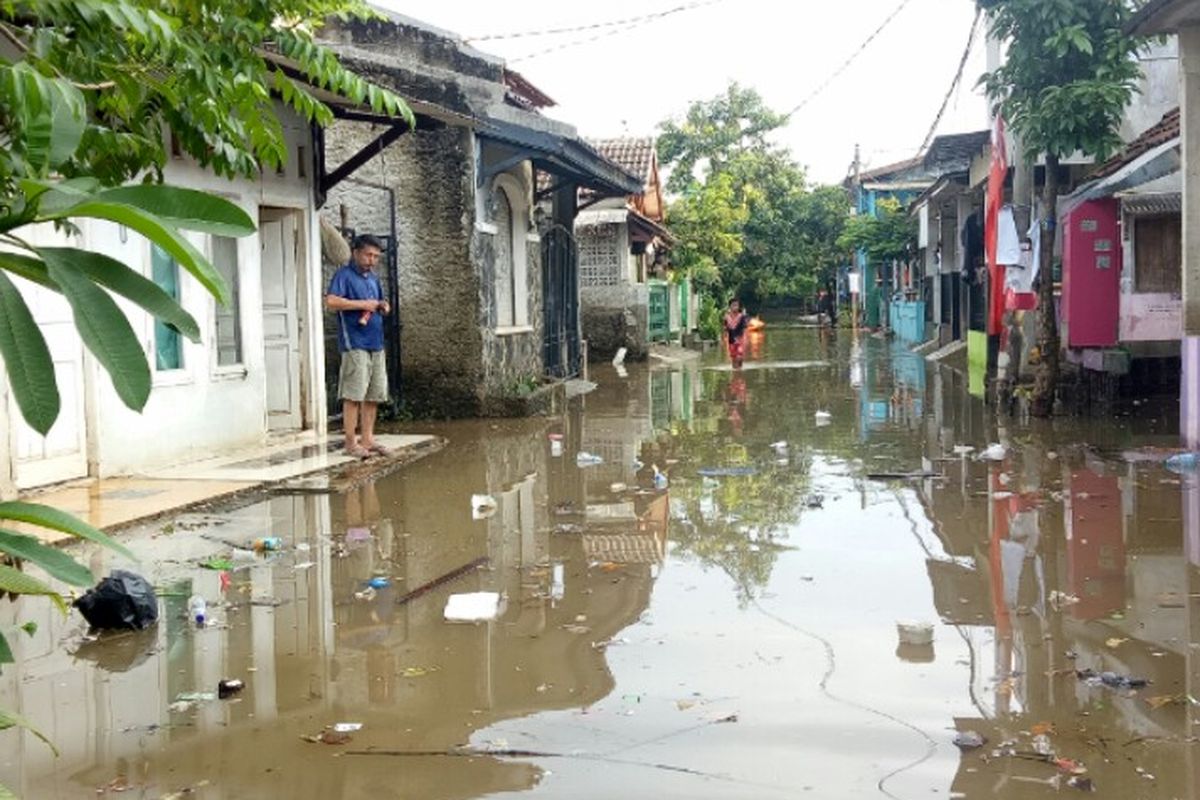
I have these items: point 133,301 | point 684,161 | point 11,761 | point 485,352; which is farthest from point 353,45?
point 684,161

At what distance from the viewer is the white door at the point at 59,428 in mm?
8914

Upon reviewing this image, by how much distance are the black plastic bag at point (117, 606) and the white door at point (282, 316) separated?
699 centimetres

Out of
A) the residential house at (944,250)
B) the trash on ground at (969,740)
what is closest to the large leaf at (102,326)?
the trash on ground at (969,740)

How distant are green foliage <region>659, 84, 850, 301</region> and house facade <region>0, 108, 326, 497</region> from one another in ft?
86.8

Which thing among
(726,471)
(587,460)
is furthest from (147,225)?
(587,460)

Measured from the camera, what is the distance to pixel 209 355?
11312mm

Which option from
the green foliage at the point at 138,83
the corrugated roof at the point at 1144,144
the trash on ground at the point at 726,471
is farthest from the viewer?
the corrugated roof at the point at 1144,144

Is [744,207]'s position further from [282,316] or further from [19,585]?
[19,585]

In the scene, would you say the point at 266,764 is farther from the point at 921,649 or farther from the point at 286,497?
the point at 286,497

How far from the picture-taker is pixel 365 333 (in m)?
11.3

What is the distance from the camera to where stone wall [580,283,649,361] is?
94.5 ft

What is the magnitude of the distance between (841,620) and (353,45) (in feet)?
41.0

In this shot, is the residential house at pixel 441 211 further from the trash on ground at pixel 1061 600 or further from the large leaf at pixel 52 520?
the large leaf at pixel 52 520

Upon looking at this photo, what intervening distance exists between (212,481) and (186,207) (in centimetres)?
823
